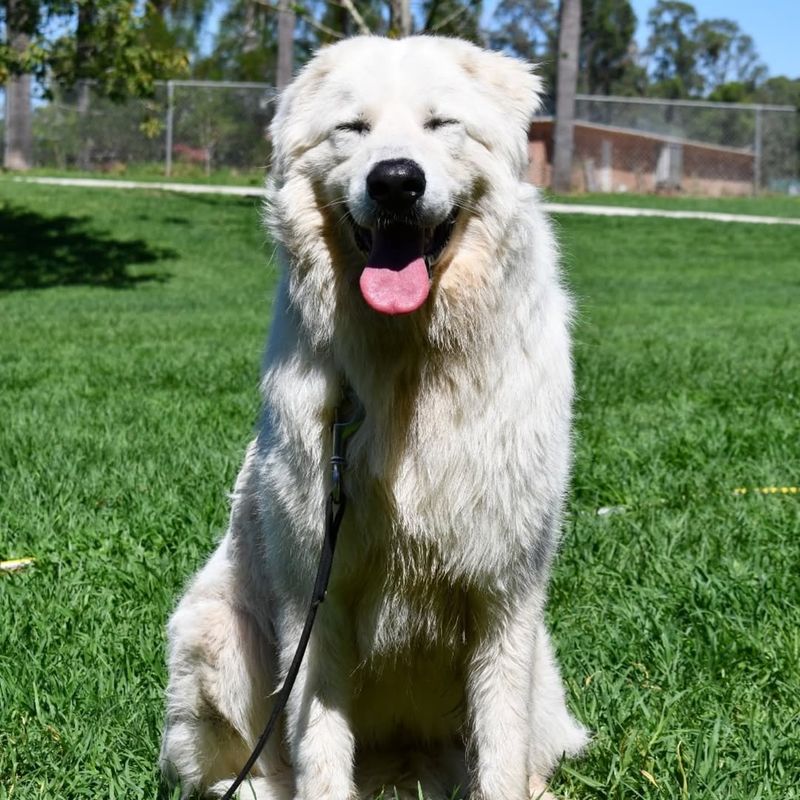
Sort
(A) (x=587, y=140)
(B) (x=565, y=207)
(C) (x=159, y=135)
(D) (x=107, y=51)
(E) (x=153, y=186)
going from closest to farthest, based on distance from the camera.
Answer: (D) (x=107, y=51), (B) (x=565, y=207), (E) (x=153, y=186), (C) (x=159, y=135), (A) (x=587, y=140)

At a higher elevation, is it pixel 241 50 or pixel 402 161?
pixel 241 50

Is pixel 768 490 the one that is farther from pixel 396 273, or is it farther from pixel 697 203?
pixel 697 203

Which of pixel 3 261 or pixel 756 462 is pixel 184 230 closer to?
pixel 3 261

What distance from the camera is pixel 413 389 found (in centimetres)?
273

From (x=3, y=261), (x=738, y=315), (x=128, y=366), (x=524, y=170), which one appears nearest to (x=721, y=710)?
(x=524, y=170)

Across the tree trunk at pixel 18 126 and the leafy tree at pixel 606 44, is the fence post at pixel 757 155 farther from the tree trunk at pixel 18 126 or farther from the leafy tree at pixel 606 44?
the leafy tree at pixel 606 44

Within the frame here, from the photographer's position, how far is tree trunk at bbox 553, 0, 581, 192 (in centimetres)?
2684

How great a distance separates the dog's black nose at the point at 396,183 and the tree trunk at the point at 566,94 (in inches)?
970

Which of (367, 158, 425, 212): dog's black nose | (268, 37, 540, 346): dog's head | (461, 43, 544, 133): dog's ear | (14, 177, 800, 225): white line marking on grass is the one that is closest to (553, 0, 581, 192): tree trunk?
(14, 177, 800, 225): white line marking on grass

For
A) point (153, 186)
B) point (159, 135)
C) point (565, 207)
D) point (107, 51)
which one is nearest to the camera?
point (107, 51)

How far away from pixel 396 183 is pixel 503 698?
50.4 inches

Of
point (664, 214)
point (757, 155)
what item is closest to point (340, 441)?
point (664, 214)

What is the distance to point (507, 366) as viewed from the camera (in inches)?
106

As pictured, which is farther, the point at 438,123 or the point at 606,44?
the point at 606,44
